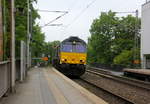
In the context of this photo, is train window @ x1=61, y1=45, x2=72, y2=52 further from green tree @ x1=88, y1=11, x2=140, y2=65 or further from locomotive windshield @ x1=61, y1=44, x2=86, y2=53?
green tree @ x1=88, y1=11, x2=140, y2=65

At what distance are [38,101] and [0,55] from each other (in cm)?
220

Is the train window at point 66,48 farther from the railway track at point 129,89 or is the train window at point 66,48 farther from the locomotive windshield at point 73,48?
the railway track at point 129,89

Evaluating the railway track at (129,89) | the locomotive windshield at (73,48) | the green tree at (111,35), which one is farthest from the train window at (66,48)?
the green tree at (111,35)

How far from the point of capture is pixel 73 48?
2800 centimetres

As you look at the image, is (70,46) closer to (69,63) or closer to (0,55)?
(69,63)

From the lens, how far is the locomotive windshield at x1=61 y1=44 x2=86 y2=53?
27.9 meters

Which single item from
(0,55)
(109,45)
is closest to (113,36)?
(109,45)

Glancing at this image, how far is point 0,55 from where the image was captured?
35.0 feet

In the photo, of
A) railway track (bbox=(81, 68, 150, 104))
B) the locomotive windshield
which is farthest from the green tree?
railway track (bbox=(81, 68, 150, 104))

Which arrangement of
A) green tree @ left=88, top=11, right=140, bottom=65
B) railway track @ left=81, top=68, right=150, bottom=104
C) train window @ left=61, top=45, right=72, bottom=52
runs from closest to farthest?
1. railway track @ left=81, top=68, right=150, bottom=104
2. train window @ left=61, top=45, right=72, bottom=52
3. green tree @ left=88, top=11, right=140, bottom=65

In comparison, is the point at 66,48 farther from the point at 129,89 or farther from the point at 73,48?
the point at 129,89

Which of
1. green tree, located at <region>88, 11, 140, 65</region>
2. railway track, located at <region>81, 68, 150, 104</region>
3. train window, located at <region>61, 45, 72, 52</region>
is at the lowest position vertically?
railway track, located at <region>81, 68, 150, 104</region>

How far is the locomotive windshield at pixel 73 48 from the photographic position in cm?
2786

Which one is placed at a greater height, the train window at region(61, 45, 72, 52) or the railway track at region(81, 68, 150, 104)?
the train window at region(61, 45, 72, 52)
